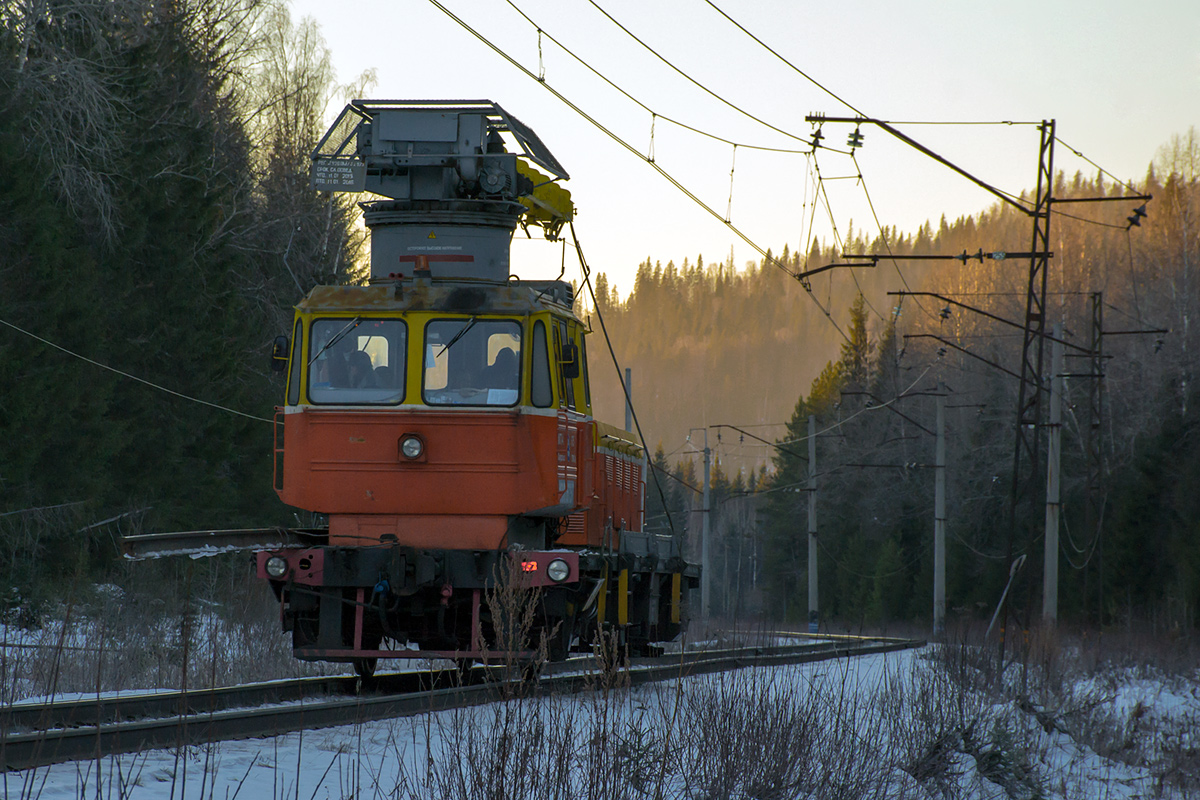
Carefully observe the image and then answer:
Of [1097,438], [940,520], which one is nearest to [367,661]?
[940,520]

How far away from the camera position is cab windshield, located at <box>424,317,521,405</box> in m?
11.4

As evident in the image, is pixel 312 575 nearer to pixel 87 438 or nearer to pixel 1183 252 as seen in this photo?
pixel 87 438

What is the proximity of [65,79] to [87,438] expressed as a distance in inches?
262

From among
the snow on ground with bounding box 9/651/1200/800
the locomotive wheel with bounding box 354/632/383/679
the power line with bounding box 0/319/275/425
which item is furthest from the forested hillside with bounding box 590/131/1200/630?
the power line with bounding box 0/319/275/425

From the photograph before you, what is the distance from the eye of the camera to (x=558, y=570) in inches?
413

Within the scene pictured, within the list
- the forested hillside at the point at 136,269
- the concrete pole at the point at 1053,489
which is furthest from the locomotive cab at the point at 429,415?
the concrete pole at the point at 1053,489

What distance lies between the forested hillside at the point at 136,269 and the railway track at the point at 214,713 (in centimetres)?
721

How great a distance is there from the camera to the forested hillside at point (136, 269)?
21.2 m

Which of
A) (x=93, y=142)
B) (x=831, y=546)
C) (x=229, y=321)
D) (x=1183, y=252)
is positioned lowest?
(x=831, y=546)

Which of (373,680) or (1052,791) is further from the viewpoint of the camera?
(373,680)

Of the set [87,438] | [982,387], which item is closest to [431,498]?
[87,438]

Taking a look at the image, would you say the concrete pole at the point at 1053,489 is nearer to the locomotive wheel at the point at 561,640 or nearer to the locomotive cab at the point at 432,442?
the locomotive cab at the point at 432,442

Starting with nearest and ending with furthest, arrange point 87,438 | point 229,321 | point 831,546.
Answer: point 87,438 < point 229,321 < point 831,546

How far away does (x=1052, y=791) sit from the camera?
9281 millimetres
